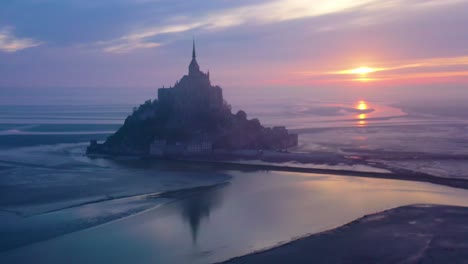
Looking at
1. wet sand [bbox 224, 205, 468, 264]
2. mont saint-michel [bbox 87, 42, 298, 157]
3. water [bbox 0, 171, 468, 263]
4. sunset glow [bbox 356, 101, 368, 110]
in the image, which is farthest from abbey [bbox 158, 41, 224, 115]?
sunset glow [bbox 356, 101, 368, 110]

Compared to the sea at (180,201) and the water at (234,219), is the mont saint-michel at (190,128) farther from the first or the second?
the water at (234,219)

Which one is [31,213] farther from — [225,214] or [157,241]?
[225,214]

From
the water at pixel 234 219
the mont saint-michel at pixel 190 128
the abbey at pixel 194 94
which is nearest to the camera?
the water at pixel 234 219

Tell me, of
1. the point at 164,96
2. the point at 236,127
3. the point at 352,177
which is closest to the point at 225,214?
the point at 352,177

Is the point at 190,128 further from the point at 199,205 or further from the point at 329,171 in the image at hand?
the point at 199,205

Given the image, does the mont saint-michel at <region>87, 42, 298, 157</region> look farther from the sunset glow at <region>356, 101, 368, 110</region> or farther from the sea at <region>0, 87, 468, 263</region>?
the sunset glow at <region>356, 101, 368, 110</region>

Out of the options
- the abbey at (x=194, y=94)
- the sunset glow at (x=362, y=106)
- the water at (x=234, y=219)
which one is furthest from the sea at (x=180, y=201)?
the sunset glow at (x=362, y=106)

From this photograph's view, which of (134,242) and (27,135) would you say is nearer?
(134,242)
